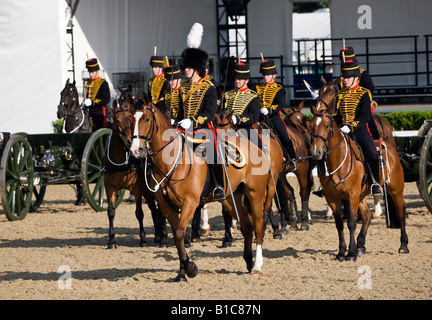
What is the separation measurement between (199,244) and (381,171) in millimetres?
2451

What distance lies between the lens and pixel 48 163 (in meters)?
11.7

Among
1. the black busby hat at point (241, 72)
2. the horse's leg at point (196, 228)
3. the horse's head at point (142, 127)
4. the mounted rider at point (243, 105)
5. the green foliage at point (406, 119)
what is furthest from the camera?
the green foliage at point (406, 119)

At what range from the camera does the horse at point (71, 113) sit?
13.0 meters

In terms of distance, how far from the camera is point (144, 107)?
707 cm

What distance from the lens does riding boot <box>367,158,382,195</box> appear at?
8727 millimetres

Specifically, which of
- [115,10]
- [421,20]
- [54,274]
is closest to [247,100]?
Result: [54,274]

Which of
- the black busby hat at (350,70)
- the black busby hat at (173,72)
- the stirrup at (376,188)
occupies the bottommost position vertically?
the stirrup at (376,188)

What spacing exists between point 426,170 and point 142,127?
15.2 feet

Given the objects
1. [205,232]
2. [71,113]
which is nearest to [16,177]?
[71,113]

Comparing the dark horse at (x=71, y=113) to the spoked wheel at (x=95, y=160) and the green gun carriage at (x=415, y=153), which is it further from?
the green gun carriage at (x=415, y=153)

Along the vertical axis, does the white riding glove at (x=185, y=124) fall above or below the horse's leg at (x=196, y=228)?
above

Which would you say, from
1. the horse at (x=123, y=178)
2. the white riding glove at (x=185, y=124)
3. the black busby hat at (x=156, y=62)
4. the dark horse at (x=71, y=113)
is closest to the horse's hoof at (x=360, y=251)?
→ the horse at (x=123, y=178)

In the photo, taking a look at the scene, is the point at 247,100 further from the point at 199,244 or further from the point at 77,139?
the point at 77,139

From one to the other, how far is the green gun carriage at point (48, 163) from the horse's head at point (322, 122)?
4293mm
